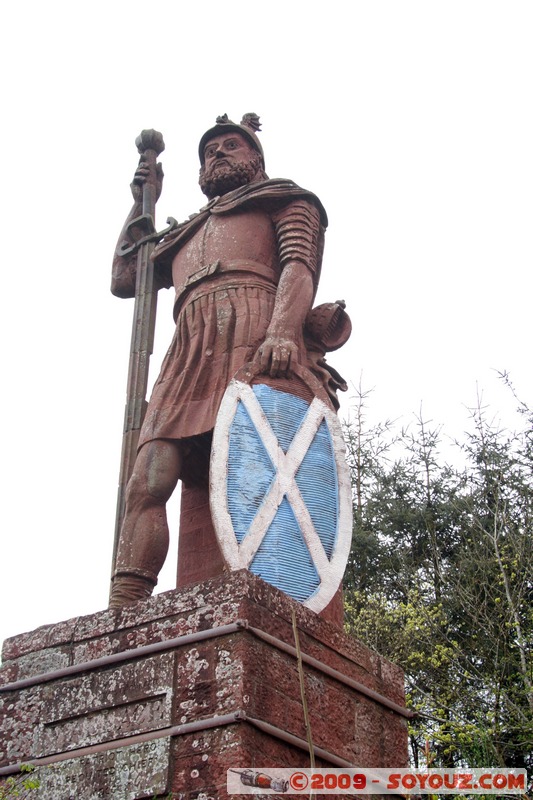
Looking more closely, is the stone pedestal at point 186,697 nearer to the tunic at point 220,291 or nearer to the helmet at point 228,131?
the tunic at point 220,291

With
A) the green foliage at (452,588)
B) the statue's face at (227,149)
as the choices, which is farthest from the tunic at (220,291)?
the green foliage at (452,588)

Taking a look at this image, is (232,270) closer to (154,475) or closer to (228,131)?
(228,131)

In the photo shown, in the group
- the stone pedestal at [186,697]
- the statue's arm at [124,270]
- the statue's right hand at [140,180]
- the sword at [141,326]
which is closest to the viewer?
the stone pedestal at [186,697]

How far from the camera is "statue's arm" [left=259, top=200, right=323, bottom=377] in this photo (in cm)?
613

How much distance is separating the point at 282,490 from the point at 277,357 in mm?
870

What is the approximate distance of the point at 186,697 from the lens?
4512mm

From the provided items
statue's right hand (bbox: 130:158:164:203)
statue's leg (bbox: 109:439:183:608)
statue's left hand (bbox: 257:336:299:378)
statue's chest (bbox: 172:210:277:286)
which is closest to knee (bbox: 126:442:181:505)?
statue's leg (bbox: 109:439:183:608)

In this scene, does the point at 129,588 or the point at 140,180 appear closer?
the point at 129,588

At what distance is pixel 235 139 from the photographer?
7.38m

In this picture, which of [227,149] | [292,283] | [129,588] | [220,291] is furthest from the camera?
[227,149]

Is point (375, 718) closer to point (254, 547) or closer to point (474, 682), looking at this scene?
point (254, 547)

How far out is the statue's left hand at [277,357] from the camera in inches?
239

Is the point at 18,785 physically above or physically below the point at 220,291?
below

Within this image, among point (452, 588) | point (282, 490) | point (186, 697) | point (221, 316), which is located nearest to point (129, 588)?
point (282, 490)
